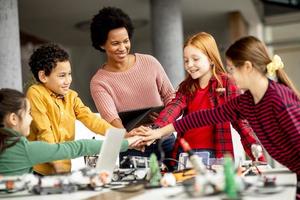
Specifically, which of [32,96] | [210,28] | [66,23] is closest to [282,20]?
[210,28]

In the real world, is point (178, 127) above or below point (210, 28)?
below

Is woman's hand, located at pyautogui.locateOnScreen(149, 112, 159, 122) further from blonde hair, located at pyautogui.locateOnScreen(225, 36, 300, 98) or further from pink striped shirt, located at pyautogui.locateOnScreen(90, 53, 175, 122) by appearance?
blonde hair, located at pyautogui.locateOnScreen(225, 36, 300, 98)

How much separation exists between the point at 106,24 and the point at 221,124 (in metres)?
0.84

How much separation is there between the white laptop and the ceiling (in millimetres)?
6591

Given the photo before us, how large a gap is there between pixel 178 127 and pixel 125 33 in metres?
0.70

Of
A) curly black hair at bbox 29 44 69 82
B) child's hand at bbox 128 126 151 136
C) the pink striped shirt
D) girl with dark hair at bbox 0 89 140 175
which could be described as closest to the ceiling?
the pink striped shirt

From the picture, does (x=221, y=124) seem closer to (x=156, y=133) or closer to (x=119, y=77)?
(x=156, y=133)

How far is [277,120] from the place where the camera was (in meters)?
1.63

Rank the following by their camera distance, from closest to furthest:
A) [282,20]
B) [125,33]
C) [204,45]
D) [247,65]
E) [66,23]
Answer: [247,65] → [204,45] → [125,33] → [66,23] → [282,20]

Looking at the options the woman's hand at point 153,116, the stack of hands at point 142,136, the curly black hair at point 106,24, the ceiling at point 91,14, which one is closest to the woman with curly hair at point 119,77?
the curly black hair at point 106,24

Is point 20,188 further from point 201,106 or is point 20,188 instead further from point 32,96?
point 201,106

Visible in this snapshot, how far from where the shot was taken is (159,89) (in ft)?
8.69

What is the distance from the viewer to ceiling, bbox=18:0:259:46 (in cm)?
836

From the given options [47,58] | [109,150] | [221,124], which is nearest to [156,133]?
[221,124]
